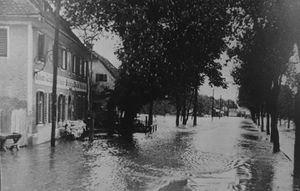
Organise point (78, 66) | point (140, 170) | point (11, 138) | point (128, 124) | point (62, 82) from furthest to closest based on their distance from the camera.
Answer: point (78, 66) < point (128, 124) < point (62, 82) < point (11, 138) < point (140, 170)

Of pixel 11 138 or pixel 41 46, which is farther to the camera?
pixel 41 46

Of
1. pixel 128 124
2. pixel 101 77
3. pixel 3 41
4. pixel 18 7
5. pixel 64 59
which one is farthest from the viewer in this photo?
pixel 101 77

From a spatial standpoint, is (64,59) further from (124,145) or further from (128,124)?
(124,145)

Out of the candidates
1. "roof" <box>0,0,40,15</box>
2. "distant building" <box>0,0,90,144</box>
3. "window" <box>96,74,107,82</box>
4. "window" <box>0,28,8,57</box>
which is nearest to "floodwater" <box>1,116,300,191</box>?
"distant building" <box>0,0,90,144</box>

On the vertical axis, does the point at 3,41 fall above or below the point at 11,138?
above

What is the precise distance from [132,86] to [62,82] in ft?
18.9

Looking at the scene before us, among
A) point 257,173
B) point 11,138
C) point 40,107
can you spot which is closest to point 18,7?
point 40,107

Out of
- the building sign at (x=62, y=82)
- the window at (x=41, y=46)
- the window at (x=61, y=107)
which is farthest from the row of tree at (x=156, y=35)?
the window at (x=41, y=46)

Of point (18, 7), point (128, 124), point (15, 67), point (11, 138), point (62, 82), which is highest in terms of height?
point (18, 7)

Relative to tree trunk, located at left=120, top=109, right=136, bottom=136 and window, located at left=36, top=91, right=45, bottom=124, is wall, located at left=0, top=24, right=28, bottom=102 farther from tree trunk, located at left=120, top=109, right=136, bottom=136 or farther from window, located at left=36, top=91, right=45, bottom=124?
tree trunk, located at left=120, top=109, right=136, bottom=136

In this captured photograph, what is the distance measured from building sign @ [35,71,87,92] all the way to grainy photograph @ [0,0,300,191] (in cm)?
7

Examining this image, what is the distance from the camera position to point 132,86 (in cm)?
3569

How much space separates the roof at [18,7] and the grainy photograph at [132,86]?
0.17 feet

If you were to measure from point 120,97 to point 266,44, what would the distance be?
17503 millimetres
